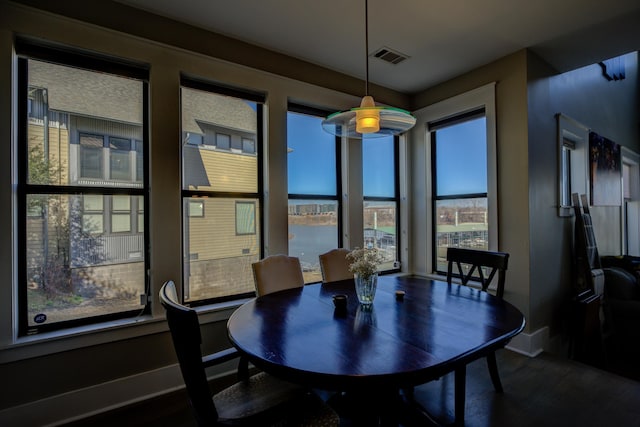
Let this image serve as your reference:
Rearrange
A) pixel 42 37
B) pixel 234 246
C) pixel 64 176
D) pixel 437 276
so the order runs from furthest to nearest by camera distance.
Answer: pixel 437 276, pixel 234 246, pixel 64 176, pixel 42 37

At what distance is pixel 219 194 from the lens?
259 cm

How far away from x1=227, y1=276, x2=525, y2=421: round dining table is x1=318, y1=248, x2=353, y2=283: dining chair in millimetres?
507

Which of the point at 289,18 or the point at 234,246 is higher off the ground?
the point at 289,18

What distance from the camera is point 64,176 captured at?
2020 mm

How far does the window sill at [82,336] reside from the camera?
1800 mm

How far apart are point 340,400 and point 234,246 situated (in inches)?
58.9

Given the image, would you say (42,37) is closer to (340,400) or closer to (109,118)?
(109,118)

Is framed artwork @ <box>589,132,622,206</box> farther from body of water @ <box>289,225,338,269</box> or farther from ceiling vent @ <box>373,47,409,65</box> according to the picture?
body of water @ <box>289,225,338,269</box>

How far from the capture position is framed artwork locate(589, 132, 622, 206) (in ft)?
12.5

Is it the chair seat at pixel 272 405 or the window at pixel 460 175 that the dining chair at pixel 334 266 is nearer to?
the chair seat at pixel 272 405

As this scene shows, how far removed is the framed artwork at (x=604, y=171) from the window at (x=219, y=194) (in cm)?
421

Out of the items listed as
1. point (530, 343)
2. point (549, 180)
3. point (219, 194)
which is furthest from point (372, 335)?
point (549, 180)

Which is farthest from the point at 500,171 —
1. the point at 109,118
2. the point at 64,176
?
the point at 64,176

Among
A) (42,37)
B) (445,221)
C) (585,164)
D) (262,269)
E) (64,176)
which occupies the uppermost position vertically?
(42,37)
